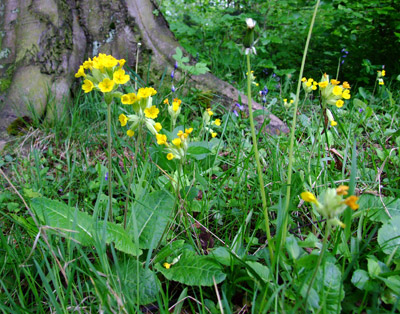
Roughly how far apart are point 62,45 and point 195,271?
2419mm

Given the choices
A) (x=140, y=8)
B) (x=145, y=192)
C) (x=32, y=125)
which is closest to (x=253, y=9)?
(x=140, y=8)

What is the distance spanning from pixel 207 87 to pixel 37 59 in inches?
58.9

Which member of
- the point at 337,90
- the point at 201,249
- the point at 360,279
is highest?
the point at 337,90

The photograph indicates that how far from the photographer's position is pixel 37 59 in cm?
249

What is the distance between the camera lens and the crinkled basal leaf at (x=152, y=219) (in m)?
1.13

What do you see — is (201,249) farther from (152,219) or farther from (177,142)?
(177,142)

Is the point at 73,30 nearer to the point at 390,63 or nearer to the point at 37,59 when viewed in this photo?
the point at 37,59

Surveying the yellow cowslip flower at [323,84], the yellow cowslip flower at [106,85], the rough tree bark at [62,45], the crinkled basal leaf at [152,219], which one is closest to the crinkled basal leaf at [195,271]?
the crinkled basal leaf at [152,219]

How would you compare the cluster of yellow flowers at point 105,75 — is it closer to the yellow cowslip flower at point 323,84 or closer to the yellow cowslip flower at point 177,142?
the yellow cowslip flower at point 177,142

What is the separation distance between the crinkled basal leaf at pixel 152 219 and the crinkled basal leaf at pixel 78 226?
0.10 metres

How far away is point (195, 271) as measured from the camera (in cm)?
100

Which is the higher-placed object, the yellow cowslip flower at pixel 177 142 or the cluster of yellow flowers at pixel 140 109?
the cluster of yellow flowers at pixel 140 109

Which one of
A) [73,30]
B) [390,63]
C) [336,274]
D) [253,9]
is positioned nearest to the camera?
Answer: [336,274]

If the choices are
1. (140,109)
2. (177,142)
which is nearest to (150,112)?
(140,109)
